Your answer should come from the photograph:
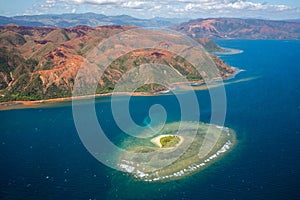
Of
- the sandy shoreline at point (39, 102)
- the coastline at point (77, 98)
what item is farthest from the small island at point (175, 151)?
the sandy shoreline at point (39, 102)

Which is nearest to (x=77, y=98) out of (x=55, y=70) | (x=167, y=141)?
(x=55, y=70)

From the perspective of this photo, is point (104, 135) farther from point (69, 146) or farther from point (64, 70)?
point (64, 70)

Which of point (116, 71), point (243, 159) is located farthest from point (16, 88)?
point (243, 159)

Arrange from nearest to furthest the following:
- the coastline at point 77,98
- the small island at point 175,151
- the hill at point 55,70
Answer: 1. the small island at point 175,151
2. the coastline at point 77,98
3. the hill at point 55,70

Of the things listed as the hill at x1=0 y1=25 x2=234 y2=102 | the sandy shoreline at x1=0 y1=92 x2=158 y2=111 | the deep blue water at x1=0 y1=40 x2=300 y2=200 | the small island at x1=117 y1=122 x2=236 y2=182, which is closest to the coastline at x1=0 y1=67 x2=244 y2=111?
the sandy shoreline at x1=0 y1=92 x2=158 y2=111

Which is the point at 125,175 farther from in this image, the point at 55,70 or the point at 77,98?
the point at 55,70

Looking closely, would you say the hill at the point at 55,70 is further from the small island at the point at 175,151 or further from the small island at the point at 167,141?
the small island at the point at 167,141
